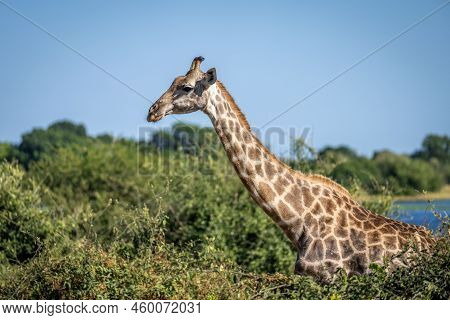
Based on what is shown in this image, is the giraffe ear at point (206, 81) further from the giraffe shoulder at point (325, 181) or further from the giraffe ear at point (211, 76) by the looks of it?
the giraffe shoulder at point (325, 181)

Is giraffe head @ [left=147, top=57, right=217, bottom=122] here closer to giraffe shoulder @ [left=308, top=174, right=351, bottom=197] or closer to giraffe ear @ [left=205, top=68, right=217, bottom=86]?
giraffe ear @ [left=205, top=68, right=217, bottom=86]

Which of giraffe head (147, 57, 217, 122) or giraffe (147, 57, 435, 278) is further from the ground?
giraffe head (147, 57, 217, 122)

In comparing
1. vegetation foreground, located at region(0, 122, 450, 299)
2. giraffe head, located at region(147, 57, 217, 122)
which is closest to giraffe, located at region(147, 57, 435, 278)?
giraffe head, located at region(147, 57, 217, 122)

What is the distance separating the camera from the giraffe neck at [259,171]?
35.0 feet

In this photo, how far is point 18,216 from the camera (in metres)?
17.5

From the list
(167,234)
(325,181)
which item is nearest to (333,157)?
(167,234)

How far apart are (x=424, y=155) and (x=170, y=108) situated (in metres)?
41.1

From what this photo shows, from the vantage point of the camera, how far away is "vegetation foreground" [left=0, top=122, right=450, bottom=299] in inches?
361

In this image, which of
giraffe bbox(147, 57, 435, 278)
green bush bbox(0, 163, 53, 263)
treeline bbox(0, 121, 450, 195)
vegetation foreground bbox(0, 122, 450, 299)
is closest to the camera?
vegetation foreground bbox(0, 122, 450, 299)

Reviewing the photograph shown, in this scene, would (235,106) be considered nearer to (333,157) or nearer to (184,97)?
(184,97)

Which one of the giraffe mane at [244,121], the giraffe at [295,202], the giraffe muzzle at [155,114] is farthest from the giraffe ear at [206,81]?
the giraffe muzzle at [155,114]

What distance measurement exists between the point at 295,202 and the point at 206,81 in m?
1.81
